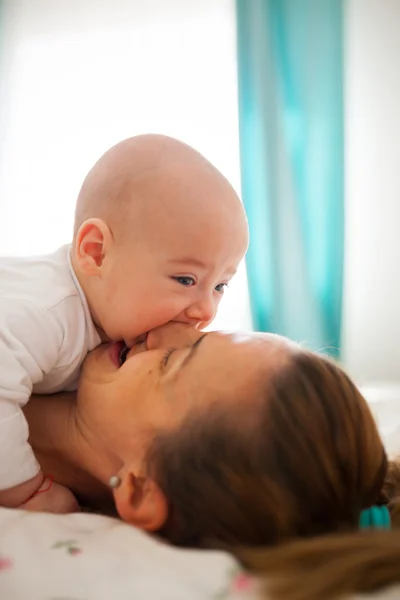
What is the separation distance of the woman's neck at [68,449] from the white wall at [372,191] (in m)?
1.77

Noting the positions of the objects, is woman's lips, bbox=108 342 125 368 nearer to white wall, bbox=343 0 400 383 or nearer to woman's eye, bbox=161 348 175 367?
woman's eye, bbox=161 348 175 367

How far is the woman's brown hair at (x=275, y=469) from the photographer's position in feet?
2.20

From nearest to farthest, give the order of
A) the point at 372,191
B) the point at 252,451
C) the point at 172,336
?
1. the point at 252,451
2. the point at 172,336
3. the point at 372,191

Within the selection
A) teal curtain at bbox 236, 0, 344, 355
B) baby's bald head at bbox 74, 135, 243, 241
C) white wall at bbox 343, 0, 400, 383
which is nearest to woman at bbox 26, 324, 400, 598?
baby's bald head at bbox 74, 135, 243, 241

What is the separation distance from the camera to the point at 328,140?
248 cm

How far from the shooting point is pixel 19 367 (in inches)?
37.8

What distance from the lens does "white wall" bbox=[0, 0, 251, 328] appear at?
105 inches

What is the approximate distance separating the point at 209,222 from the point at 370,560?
2.12 feet

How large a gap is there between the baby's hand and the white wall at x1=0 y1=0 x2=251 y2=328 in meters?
1.81

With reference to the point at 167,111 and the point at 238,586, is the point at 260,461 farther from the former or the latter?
the point at 167,111

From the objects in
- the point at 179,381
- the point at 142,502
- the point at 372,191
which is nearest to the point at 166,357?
the point at 179,381

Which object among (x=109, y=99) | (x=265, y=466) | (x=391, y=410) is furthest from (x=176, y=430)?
(x=109, y=99)

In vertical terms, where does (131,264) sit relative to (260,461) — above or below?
above

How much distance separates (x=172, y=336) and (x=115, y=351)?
0.14 meters
